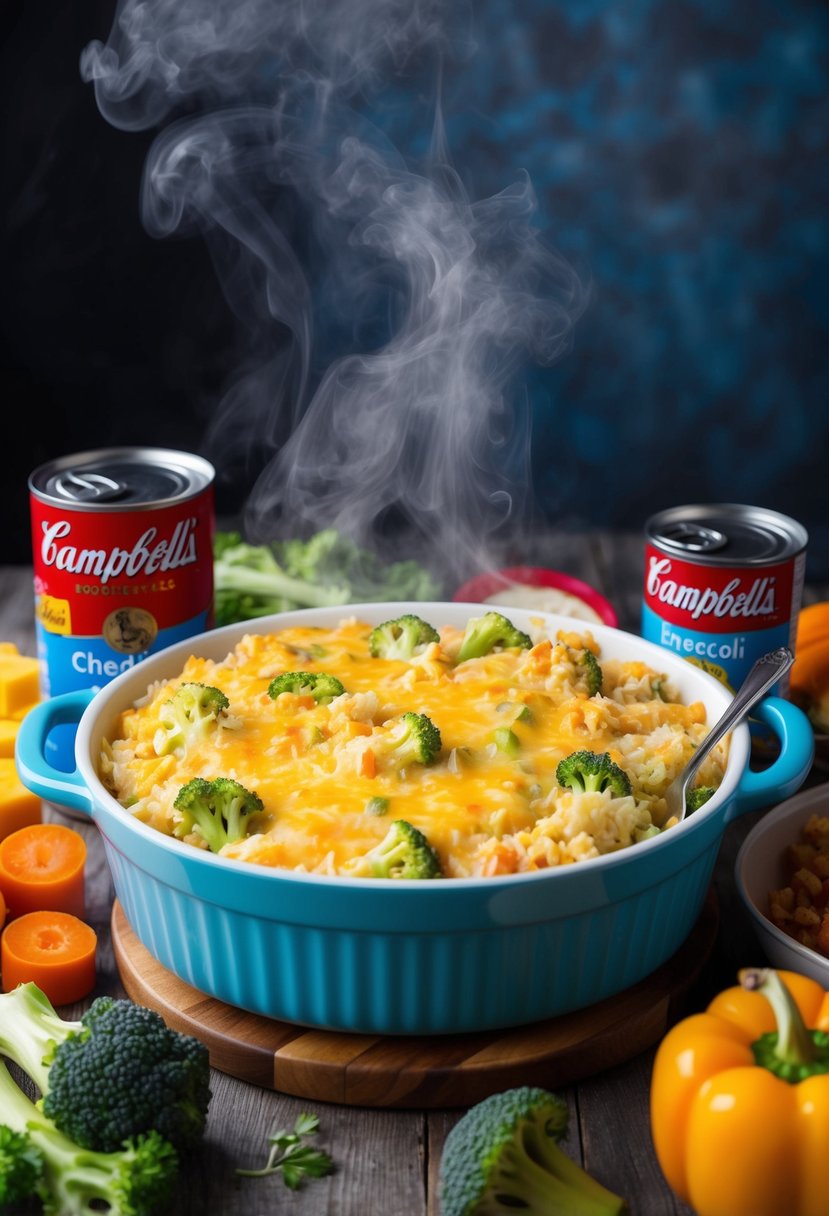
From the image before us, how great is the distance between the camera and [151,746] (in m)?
2.80

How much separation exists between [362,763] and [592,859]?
18.6 inches

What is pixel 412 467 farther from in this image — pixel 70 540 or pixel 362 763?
pixel 362 763

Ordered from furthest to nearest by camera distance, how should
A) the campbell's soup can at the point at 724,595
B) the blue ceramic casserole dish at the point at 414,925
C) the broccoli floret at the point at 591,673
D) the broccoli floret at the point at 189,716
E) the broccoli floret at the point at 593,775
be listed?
the campbell's soup can at the point at 724,595 → the broccoli floret at the point at 591,673 → the broccoli floret at the point at 189,716 → the broccoli floret at the point at 593,775 → the blue ceramic casserole dish at the point at 414,925

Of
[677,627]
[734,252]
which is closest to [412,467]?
[734,252]

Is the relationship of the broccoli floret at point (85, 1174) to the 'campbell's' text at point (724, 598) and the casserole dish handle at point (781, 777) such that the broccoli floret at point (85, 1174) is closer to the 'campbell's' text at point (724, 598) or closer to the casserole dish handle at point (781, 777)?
the casserole dish handle at point (781, 777)

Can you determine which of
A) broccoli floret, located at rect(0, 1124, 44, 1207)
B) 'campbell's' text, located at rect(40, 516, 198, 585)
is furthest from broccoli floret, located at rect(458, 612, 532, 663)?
broccoli floret, located at rect(0, 1124, 44, 1207)

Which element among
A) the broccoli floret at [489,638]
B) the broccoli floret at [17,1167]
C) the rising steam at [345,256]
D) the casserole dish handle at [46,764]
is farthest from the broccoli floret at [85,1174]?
the rising steam at [345,256]

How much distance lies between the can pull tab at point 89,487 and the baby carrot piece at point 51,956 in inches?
38.4

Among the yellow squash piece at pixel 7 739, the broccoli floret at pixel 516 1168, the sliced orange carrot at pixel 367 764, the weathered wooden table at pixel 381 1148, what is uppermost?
the sliced orange carrot at pixel 367 764

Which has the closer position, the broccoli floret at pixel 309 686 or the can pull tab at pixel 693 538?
the broccoli floret at pixel 309 686

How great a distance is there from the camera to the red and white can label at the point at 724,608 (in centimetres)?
340

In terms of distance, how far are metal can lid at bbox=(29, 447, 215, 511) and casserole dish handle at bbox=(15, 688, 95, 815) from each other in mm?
468

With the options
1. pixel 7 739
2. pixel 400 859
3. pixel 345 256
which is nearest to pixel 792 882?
pixel 400 859

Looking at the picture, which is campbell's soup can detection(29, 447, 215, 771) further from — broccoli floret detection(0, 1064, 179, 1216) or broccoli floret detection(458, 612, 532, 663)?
broccoli floret detection(0, 1064, 179, 1216)
